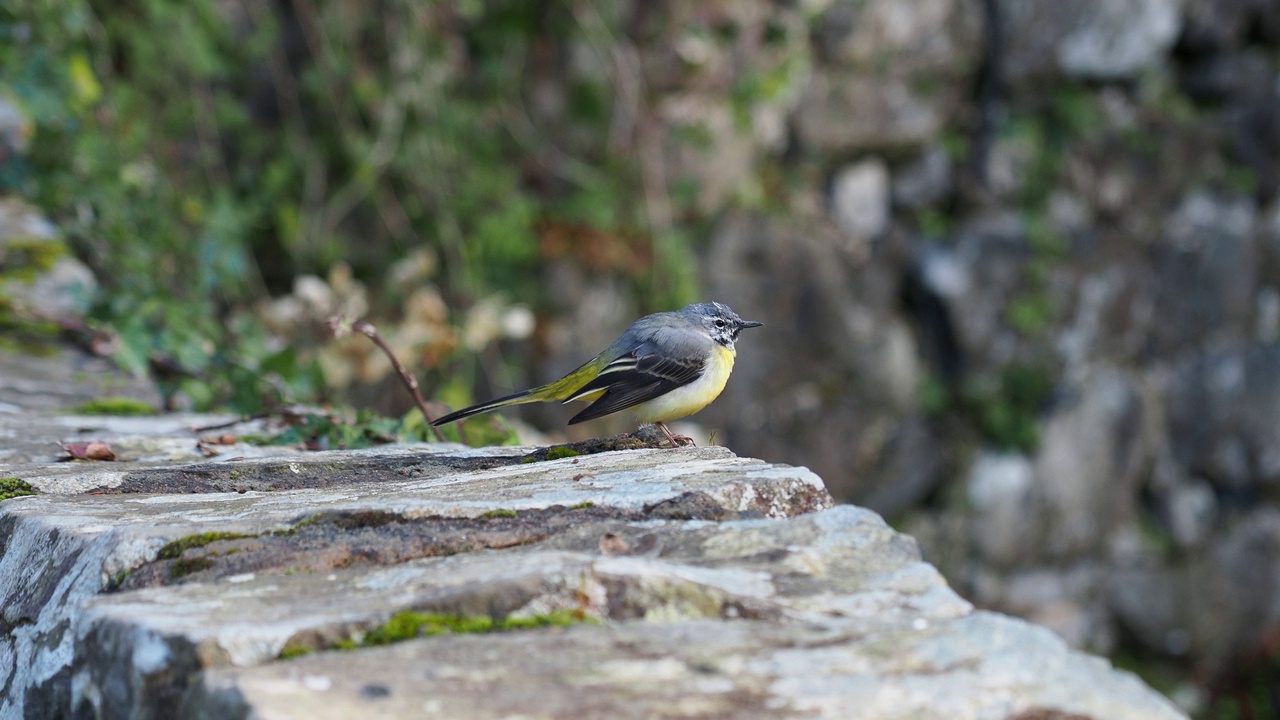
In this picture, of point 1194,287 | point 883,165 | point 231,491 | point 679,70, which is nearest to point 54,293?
point 231,491

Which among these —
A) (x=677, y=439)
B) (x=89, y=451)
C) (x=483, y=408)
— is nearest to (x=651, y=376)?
(x=483, y=408)

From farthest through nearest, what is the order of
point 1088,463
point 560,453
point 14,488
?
point 1088,463
point 560,453
point 14,488

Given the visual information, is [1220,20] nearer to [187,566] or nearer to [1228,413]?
[1228,413]

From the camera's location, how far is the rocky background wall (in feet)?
22.3

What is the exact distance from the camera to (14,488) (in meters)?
2.22

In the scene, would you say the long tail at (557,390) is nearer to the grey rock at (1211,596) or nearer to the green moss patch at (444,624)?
the green moss patch at (444,624)

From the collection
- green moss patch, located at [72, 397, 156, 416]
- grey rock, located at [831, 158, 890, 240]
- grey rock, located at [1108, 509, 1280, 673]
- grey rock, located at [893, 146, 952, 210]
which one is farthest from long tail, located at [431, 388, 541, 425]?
grey rock, located at [1108, 509, 1280, 673]

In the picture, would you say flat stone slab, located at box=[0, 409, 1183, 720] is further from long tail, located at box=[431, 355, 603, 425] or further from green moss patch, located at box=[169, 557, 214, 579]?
long tail, located at box=[431, 355, 603, 425]

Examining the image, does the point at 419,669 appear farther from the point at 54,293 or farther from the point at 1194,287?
the point at 1194,287

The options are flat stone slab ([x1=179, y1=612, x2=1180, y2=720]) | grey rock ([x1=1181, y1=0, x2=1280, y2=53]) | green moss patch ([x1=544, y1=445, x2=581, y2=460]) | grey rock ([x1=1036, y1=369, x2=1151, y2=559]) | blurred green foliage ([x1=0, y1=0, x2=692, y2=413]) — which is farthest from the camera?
grey rock ([x1=1181, y1=0, x2=1280, y2=53])

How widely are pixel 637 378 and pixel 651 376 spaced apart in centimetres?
5

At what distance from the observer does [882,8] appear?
723 cm

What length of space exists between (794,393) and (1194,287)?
2.84 metres

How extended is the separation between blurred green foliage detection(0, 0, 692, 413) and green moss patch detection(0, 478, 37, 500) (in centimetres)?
305
